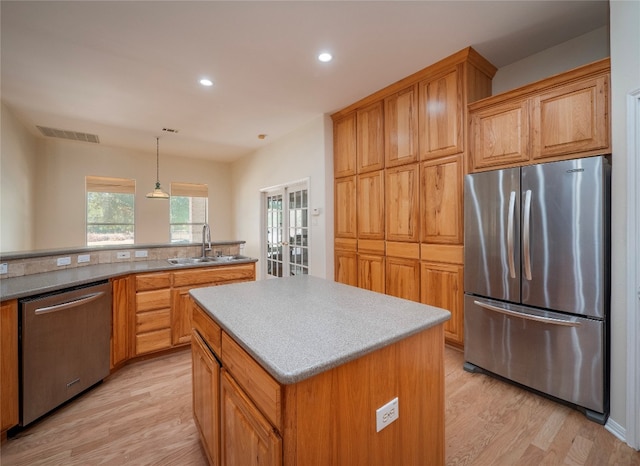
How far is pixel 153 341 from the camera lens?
2654 millimetres

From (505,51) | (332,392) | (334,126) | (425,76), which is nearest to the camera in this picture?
(332,392)

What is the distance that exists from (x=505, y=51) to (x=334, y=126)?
209 centimetres

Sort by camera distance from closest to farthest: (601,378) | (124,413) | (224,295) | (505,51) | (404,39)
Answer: (224,295)
(601,378)
(124,413)
(404,39)
(505,51)

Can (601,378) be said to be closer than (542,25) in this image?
Yes

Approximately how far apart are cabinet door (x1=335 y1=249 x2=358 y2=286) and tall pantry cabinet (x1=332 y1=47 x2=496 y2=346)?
1 cm

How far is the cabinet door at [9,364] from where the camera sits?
1.62 m

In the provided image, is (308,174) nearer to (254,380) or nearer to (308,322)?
(308,322)

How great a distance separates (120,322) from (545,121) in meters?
3.83

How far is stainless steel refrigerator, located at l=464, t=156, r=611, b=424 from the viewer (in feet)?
5.87

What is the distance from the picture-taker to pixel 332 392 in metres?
0.83

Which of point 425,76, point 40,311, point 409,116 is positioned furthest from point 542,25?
point 40,311

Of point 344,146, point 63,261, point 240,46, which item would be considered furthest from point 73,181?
point 344,146

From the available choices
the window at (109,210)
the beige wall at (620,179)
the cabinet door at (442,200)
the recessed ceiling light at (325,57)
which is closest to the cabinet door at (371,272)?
the cabinet door at (442,200)

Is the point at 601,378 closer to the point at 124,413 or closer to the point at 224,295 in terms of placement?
the point at 224,295
